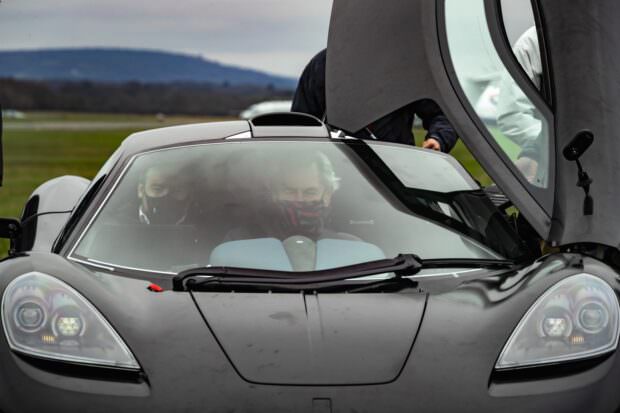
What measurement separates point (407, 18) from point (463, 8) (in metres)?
0.21

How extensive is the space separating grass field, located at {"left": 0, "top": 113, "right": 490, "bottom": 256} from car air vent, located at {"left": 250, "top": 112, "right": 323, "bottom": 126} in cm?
172

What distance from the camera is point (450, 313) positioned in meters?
2.69

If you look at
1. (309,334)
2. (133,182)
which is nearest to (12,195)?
(133,182)

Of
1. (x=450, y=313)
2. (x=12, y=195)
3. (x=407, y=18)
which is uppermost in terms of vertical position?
(x=407, y=18)

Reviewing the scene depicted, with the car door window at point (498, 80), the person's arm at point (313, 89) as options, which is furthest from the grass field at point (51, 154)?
the car door window at point (498, 80)

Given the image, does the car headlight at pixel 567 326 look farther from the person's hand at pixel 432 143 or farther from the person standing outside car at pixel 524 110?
the person's hand at pixel 432 143

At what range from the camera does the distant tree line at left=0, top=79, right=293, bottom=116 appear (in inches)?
4131

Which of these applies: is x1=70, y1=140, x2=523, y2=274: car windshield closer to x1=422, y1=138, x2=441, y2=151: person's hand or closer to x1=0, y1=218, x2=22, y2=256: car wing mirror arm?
x1=0, y1=218, x2=22, y2=256: car wing mirror arm

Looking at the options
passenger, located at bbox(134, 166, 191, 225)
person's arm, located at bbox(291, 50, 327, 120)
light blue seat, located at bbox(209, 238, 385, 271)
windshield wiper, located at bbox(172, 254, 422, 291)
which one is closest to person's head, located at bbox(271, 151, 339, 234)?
light blue seat, located at bbox(209, 238, 385, 271)

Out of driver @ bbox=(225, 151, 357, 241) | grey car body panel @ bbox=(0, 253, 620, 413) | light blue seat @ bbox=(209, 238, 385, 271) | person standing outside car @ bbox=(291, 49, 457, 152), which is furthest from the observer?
person standing outside car @ bbox=(291, 49, 457, 152)

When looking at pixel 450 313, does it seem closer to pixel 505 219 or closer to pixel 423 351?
pixel 423 351

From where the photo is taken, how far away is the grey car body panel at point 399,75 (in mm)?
3346

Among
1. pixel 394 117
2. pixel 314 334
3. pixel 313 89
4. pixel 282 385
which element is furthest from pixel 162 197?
pixel 313 89

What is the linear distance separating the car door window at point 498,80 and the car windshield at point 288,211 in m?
0.31
